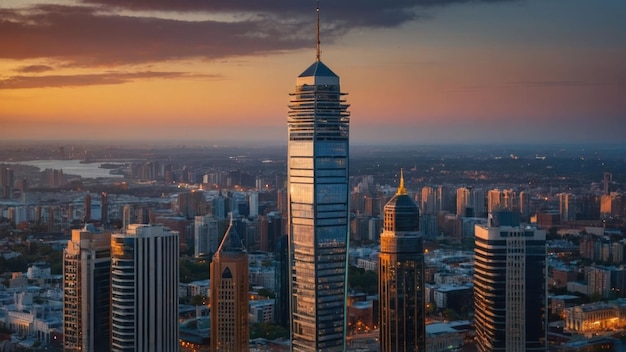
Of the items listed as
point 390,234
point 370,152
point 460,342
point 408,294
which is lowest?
point 460,342

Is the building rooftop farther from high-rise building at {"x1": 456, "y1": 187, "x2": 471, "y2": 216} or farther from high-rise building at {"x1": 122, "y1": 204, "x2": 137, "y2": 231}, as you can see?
high-rise building at {"x1": 456, "y1": 187, "x2": 471, "y2": 216}

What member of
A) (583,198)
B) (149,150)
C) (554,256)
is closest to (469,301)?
(554,256)

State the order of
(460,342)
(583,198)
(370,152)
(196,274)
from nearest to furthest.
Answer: (460,342) < (370,152) < (196,274) < (583,198)

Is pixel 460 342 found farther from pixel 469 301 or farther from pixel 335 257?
pixel 335 257

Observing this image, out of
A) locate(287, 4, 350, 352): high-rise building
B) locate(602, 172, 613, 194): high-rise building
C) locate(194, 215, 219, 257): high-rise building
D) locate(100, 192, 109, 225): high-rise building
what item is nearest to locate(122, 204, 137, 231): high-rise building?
locate(100, 192, 109, 225): high-rise building

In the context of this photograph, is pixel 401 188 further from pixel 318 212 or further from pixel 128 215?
pixel 128 215

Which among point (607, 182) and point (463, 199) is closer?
point (607, 182)

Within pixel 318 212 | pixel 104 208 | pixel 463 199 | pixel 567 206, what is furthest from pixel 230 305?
pixel 567 206
